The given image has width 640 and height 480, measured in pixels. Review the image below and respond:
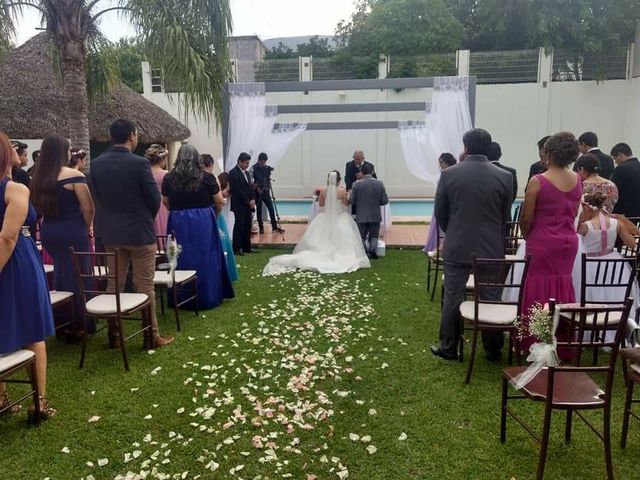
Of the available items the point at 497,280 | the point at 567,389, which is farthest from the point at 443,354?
the point at 567,389

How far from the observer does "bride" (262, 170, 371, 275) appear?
22.9ft

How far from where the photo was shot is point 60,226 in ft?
13.2

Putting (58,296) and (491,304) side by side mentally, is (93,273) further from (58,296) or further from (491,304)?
(491,304)

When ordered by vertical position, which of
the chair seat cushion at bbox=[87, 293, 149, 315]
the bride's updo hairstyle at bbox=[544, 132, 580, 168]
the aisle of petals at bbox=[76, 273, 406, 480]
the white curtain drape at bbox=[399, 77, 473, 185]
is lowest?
the aisle of petals at bbox=[76, 273, 406, 480]

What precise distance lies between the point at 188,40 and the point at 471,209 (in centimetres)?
551

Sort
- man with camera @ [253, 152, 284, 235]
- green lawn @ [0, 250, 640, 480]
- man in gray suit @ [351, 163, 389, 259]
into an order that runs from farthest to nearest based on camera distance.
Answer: man with camera @ [253, 152, 284, 235]
man in gray suit @ [351, 163, 389, 259]
green lawn @ [0, 250, 640, 480]

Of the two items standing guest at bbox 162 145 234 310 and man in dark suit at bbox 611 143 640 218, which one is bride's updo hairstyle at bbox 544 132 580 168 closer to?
man in dark suit at bbox 611 143 640 218

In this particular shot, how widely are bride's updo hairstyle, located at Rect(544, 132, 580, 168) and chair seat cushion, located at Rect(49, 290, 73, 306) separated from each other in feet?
12.2

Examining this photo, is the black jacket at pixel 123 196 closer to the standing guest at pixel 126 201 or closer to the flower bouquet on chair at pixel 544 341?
the standing guest at pixel 126 201

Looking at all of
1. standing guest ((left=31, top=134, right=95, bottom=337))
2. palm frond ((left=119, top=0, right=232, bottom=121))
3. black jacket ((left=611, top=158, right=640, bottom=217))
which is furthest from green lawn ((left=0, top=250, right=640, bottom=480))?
palm frond ((left=119, top=0, right=232, bottom=121))

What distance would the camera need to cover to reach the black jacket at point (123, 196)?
12.9 feet

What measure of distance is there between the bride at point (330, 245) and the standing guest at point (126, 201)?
2.78 metres

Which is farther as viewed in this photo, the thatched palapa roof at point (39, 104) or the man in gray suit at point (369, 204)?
the thatched palapa roof at point (39, 104)

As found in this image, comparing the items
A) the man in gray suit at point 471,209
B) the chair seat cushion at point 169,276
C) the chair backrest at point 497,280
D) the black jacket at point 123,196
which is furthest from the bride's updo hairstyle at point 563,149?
the chair seat cushion at point 169,276
